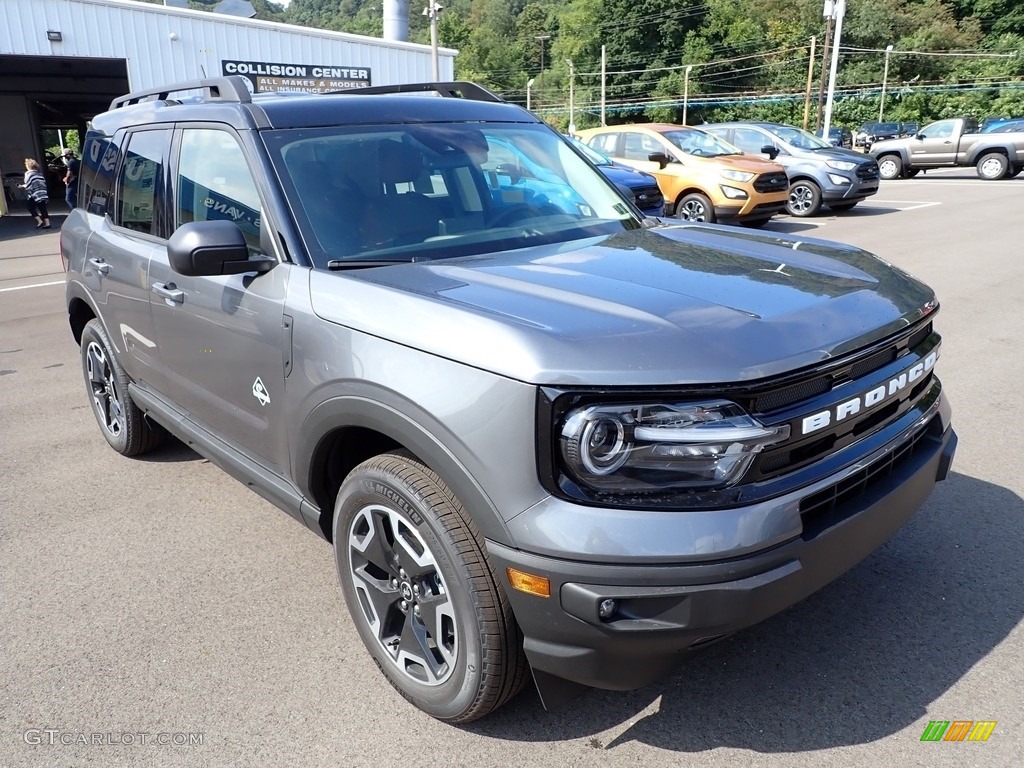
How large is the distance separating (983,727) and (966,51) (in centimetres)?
7703

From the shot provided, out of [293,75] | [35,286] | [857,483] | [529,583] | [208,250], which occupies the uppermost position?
[293,75]

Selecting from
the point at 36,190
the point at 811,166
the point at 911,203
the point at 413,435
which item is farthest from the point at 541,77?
the point at 413,435

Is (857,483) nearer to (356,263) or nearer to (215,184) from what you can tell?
(356,263)

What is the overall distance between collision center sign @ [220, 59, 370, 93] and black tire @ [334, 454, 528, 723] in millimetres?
21168

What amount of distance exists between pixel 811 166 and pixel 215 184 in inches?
572

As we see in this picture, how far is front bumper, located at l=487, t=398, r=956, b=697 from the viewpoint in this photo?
6.37 feet

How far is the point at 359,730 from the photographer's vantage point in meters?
2.50

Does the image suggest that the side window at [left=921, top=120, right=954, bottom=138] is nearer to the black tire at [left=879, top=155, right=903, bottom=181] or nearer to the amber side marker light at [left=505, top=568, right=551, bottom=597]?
the black tire at [left=879, top=155, right=903, bottom=181]

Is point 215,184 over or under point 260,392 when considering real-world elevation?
over

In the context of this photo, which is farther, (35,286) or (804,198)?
(804,198)

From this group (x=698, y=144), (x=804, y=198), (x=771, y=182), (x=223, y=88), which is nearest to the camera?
(x=223, y=88)

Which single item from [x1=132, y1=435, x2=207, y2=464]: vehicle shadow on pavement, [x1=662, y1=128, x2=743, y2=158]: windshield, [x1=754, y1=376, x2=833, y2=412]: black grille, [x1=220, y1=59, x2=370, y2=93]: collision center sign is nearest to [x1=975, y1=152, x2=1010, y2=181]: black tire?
[x1=662, y1=128, x2=743, y2=158]: windshield

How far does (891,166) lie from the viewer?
81.8 feet

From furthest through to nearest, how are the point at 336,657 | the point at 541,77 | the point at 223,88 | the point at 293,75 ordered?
1. the point at 541,77
2. the point at 293,75
3. the point at 223,88
4. the point at 336,657
